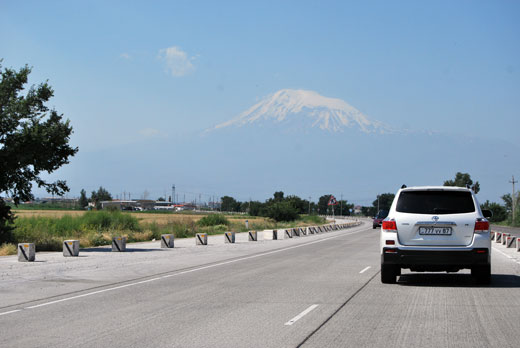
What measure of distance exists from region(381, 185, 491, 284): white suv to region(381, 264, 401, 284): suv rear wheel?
7.9 inches

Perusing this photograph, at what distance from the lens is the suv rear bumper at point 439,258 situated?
12438mm

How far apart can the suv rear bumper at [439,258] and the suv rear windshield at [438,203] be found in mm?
810

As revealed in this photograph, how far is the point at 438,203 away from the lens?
12812 millimetres

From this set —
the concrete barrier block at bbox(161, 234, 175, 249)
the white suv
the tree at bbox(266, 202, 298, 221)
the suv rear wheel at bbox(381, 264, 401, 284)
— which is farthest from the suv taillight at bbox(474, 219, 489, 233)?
the tree at bbox(266, 202, 298, 221)

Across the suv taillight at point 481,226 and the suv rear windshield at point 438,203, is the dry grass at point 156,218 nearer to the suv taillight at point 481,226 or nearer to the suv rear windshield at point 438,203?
the suv rear windshield at point 438,203

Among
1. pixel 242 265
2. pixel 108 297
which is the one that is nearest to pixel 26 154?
pixel 242 265

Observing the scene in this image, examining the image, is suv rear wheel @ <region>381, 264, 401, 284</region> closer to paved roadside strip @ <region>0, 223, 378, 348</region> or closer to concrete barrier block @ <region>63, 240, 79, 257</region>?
paved roadside strip @ <region>0, 223, 378, 348</region>

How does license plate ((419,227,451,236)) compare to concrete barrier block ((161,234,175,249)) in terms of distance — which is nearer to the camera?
license plate ((419,227,451,236))

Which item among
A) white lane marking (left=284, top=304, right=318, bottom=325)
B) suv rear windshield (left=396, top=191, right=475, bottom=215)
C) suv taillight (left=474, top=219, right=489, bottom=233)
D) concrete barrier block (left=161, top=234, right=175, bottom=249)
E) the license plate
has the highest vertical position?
suv rear windshield (left=396, top=191, right=475, bottom=215)

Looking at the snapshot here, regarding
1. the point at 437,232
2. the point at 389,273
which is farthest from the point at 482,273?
the point at 389,273

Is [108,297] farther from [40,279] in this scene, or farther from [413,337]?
[413,337]

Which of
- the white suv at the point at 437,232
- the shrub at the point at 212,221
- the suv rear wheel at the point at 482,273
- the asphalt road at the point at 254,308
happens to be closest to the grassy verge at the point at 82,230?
the asphalt road at the point at 254,308

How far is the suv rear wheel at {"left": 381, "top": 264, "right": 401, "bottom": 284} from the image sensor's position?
43.5 feet

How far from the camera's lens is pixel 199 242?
32.2 m
